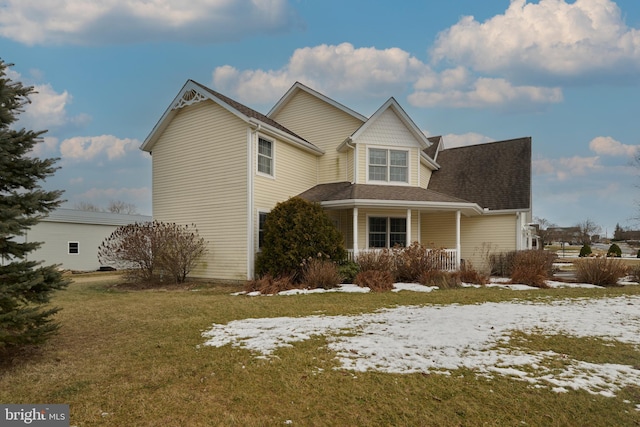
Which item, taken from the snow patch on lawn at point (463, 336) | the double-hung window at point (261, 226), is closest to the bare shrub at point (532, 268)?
the snow patch on lawn at point (463, 336)

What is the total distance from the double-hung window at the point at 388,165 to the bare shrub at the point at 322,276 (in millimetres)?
5702

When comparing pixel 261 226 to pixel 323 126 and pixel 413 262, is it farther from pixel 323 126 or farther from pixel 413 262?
pixel 323 126

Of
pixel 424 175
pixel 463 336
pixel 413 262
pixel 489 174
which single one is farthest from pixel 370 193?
pixel 463 336

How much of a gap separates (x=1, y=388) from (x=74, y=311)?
5160 mm

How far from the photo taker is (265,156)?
1442 cm

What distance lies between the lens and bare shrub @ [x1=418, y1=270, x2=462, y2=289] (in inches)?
479

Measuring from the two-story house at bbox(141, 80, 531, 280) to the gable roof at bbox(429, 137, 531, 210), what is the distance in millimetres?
53

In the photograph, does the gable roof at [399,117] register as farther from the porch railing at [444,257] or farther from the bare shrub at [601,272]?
the bare shrub at [601,272]

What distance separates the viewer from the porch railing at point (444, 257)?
13992mm

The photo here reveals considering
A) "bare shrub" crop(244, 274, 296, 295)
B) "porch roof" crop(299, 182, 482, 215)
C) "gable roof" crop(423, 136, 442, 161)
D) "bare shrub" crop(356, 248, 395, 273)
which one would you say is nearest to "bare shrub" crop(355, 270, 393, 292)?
"bare shrub" crop(356, 248, 395, 273)

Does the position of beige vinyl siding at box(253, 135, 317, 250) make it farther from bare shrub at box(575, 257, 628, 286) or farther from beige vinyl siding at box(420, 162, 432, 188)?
bare shrub at box(575, 257, 628, 286)

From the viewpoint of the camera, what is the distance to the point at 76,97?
14.9 m

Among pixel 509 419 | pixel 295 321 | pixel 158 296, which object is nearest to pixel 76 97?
pixel 158 296

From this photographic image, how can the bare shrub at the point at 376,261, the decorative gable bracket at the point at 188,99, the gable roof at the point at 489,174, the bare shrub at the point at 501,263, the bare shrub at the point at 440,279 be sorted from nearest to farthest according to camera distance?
the bare shrub at the point at 440,279 < the bare shrub at the point at 376,261 < the decorative gable bracket at the point at 188,99 < the bare shrub at the point at 501,263 < the gable roof at the point at 489,174
